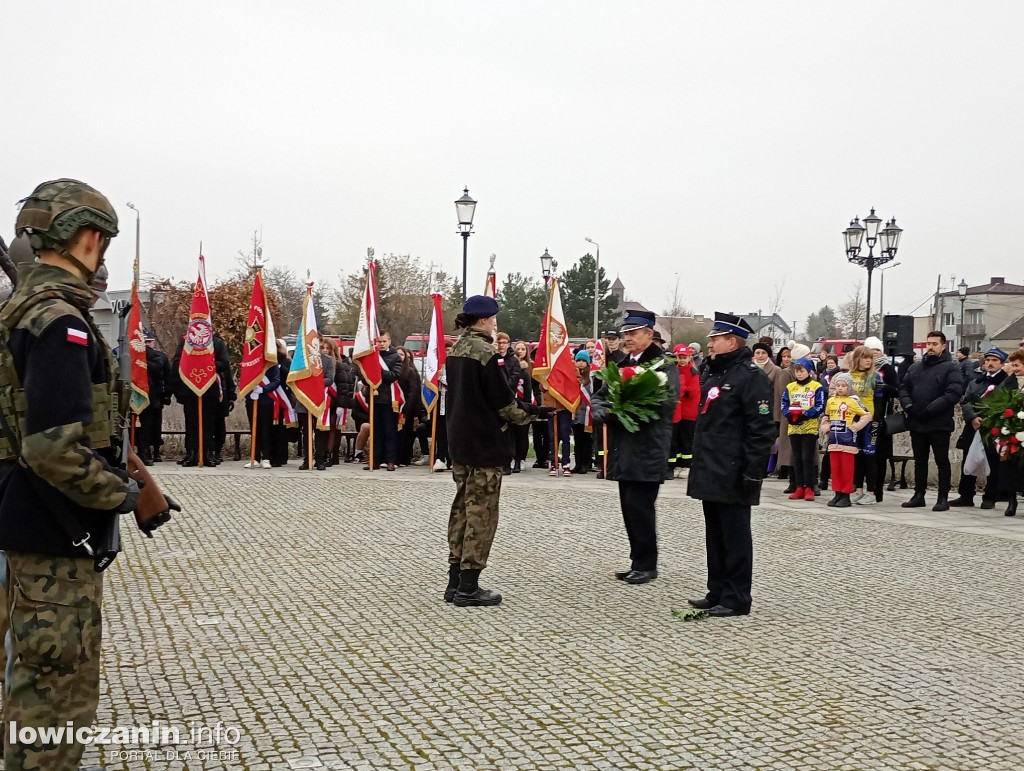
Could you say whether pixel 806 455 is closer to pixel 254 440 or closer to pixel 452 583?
pixel 452 583

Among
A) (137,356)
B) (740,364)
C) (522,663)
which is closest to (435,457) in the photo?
(137,356)

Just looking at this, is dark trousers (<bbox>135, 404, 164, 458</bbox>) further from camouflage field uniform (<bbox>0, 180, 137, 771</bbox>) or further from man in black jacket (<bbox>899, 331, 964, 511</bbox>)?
camouflage field uniform (<bbox>0, 180, 137, 771</bbox>)

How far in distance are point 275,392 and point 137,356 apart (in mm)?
2291

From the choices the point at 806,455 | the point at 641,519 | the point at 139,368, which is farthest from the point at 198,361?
the point at 641,519

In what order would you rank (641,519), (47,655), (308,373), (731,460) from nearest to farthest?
(47,655)
(731,460)
(641,519)
(308,373)

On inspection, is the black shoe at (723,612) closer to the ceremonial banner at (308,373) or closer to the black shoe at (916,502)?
the black shoe at (916,502)

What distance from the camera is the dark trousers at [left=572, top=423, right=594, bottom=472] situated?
17953 mm

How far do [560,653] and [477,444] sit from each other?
6.35 feet

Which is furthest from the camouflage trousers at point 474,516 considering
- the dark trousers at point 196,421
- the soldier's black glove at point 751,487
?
the dark trousers at point 196,421

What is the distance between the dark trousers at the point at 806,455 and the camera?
1455 centimetres

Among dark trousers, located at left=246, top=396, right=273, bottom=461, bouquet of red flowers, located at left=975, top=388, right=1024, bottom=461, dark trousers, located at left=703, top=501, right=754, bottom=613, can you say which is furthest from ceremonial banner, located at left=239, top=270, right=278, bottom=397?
dark trousers, located at left=703, top=501, right=754, bottom=613

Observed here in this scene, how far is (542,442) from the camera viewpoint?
1880 cm

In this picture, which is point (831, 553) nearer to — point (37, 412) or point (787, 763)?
point (787, 763)

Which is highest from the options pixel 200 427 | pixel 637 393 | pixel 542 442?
pixel 637 393
